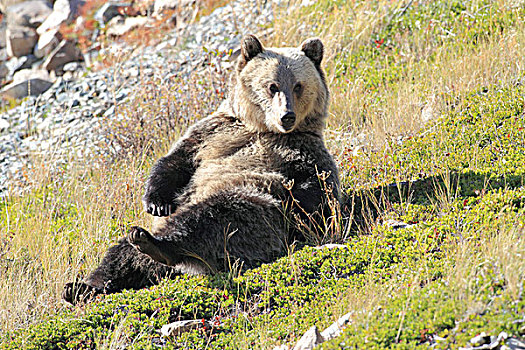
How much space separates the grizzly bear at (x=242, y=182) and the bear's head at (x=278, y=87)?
10 mm

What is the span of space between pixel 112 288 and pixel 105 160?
369 centimetres

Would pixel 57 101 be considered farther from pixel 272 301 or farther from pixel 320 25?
pixel 272 301

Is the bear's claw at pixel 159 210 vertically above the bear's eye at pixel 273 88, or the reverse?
the bear's eye at pixel 273 88

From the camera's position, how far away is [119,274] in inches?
197

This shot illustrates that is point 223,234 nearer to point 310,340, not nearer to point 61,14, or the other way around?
point 310,340

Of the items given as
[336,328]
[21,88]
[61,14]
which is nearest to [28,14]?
[61,14]

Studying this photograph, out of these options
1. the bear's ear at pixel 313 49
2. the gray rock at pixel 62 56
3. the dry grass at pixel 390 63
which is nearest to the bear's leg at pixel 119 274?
the bear's ear at pixel 313 49

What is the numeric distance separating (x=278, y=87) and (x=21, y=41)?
11.9 meters

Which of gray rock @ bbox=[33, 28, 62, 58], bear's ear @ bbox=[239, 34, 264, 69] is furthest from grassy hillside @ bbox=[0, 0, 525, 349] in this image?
gray rock @ bbox=[33, 28, 62, 58]

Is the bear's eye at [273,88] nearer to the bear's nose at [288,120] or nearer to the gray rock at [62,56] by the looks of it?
the bear's nose at [288,120]

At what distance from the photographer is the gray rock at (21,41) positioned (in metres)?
15.2

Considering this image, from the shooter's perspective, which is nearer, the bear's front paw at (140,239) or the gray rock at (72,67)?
the bear's front paw at (140,239)

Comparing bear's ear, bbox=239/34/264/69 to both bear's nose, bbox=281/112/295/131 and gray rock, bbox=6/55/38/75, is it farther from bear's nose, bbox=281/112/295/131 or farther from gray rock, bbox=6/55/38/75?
gray rock, bbox=6/55/38/75

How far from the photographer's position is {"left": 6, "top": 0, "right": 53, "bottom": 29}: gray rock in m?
15.6
